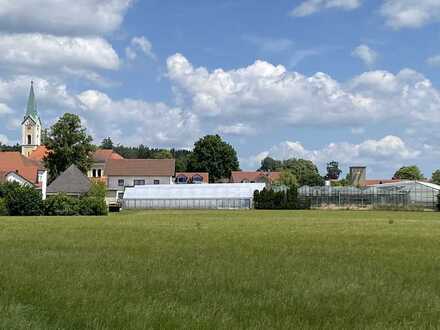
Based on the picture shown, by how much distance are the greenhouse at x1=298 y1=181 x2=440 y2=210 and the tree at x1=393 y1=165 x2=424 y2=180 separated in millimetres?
84818

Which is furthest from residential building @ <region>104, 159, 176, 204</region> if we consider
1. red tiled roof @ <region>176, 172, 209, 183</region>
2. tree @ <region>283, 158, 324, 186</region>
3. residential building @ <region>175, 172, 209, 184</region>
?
tree @ <region>283, 158, 324, 186</region>

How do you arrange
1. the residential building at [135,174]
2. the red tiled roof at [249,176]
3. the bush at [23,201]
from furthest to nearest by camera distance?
the red tiled roof at [249,176]
the residential building at [135,174]
the bush at [23,201]

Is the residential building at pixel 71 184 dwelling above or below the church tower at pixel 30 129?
below

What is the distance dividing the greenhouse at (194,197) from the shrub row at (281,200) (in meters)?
2.49

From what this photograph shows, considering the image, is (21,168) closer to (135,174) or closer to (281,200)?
(135,174)

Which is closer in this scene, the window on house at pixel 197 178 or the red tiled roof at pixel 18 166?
the red tiled roof at pixel 18 166

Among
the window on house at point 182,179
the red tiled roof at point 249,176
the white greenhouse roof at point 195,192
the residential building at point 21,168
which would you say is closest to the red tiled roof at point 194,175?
the window on house at point 182,179

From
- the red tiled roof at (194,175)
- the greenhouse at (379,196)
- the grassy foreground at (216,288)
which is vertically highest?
the red tiled roof at (194,175)

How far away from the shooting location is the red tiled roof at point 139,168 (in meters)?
130

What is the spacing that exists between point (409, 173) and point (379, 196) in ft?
297

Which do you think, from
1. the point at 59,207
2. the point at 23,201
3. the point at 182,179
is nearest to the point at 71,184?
the point at 59,207

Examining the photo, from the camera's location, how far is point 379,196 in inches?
3504

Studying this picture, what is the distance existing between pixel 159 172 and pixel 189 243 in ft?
351

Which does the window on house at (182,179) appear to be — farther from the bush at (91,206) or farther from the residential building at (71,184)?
the bush at (91,206)
